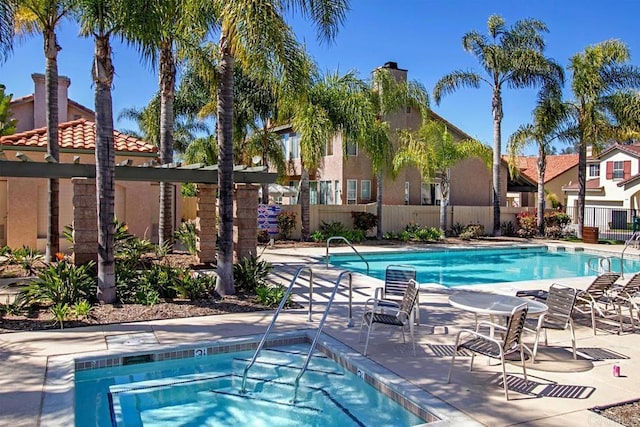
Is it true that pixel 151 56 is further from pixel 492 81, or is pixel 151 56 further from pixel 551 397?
pixel 492 81

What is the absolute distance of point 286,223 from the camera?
2391 cm

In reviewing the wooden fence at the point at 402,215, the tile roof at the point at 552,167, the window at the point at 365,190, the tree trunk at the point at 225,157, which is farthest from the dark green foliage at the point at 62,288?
the tile roof at the point at 552,167

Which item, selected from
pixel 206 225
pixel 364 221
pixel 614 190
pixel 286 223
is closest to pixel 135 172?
pixel 206 225

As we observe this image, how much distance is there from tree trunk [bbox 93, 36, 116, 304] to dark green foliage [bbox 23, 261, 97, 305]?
35 centimetres

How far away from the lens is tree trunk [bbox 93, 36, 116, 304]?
9.31 metres

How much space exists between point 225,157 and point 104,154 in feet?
7.48

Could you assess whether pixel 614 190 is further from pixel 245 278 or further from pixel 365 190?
pixel 245 278

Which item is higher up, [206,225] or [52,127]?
[52,127]

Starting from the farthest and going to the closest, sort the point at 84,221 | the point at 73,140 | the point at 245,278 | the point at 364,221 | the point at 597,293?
the point at 364,221
the point at 73,140
the point at 245,278
the point at 84,221
the point at 597,293

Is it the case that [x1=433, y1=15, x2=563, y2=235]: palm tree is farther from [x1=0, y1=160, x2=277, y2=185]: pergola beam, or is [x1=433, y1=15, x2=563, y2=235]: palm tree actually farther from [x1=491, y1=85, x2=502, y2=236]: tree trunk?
[x1=0, y1=160, x2=277, y2=185]: pergola beam

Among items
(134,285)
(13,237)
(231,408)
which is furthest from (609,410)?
(13,237)

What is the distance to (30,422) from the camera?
4875 mm

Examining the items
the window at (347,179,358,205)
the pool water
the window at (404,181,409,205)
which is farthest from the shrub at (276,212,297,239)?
the pool water

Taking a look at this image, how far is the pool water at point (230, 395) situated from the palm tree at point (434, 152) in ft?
59.1
